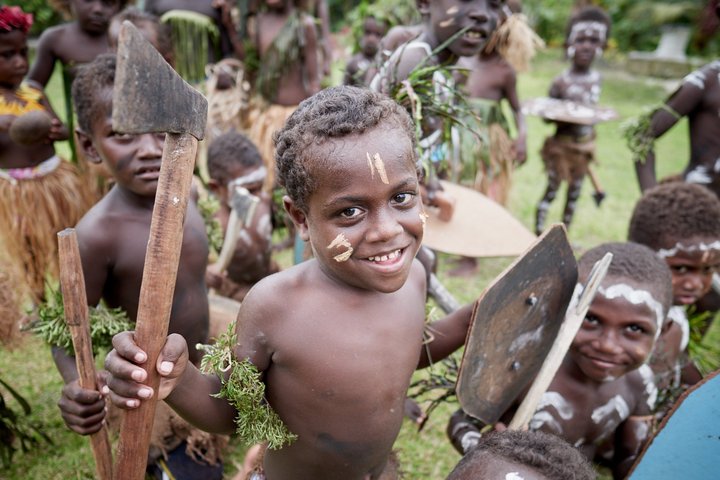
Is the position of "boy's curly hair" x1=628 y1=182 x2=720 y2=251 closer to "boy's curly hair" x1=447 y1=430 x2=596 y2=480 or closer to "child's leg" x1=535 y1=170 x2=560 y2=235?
"boy's curly hair" x1=447 y1=430 x2=596 y2=480

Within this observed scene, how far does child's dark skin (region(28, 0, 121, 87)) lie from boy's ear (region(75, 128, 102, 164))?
105 inches

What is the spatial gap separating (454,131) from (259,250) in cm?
139

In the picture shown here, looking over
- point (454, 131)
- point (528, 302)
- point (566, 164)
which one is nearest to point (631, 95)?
point (566, 164)

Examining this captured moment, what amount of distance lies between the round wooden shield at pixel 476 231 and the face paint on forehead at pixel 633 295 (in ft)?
1.40

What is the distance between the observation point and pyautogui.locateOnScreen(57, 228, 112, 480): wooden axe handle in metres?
1.43

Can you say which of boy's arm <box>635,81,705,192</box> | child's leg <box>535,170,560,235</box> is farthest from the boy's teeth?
child's leg <box>535,170,560,235</box>

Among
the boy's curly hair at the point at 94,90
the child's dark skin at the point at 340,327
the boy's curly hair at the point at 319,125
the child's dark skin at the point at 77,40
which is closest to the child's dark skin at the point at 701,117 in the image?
the child's dark skin at the point at 340,327

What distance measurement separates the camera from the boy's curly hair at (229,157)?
12.4 feet

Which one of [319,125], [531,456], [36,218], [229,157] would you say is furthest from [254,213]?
[531,456]

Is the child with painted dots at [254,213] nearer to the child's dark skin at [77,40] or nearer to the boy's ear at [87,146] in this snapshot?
the boy's ear at [87,146]

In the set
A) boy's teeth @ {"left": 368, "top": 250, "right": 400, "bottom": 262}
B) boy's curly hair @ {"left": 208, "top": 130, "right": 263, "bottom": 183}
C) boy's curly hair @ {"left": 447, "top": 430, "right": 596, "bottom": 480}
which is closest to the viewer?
boy's curly hair @ {"left": 447, "top": 430, "right": 596, "bottom": 480}

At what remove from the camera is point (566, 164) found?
5938 mm

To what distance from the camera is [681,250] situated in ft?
9.20

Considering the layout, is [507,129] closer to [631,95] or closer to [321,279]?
[321,279]
